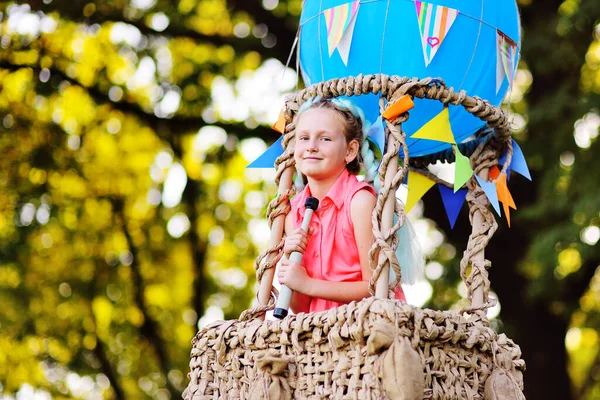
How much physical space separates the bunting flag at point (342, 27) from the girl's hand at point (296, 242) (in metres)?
0.60

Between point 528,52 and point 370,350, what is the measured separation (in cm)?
502

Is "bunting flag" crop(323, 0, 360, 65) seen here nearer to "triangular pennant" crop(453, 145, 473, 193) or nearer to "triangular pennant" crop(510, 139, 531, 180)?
"triangular pennant" crop(453, 145, 473, 193)

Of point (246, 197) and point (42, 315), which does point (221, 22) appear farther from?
point (42, 315)

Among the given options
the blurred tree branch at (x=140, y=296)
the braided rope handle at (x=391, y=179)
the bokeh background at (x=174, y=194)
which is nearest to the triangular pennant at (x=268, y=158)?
the braided rope handle at (x=391, y=179)

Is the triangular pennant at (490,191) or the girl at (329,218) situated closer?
the girl at (329,218)

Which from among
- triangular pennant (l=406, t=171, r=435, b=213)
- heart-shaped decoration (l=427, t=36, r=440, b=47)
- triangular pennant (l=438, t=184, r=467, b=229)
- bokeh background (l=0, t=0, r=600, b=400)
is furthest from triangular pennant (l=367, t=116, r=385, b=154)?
bokeh background (l=0, t=0, r=600, b=400)

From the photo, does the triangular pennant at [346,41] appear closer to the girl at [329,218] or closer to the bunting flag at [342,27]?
the bunting flag at [342,27]

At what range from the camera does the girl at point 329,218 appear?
8.75 feet

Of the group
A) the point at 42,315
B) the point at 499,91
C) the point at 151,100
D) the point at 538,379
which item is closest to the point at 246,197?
the point at 151,100

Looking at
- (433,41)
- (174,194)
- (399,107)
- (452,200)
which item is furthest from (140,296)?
(399,107)

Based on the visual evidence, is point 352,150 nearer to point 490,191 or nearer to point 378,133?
point 378,133

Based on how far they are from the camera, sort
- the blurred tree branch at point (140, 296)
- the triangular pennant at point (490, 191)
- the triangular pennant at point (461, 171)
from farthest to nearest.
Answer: the blurred tree branch at point (140, 296) < the triangular pennant at point (490, 191) < the triangular pennant at point (461, 171)

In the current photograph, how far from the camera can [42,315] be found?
9.10 m

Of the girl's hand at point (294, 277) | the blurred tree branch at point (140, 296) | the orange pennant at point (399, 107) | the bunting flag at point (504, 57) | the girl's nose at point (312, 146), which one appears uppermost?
the bunting flag at point (504, 57)
